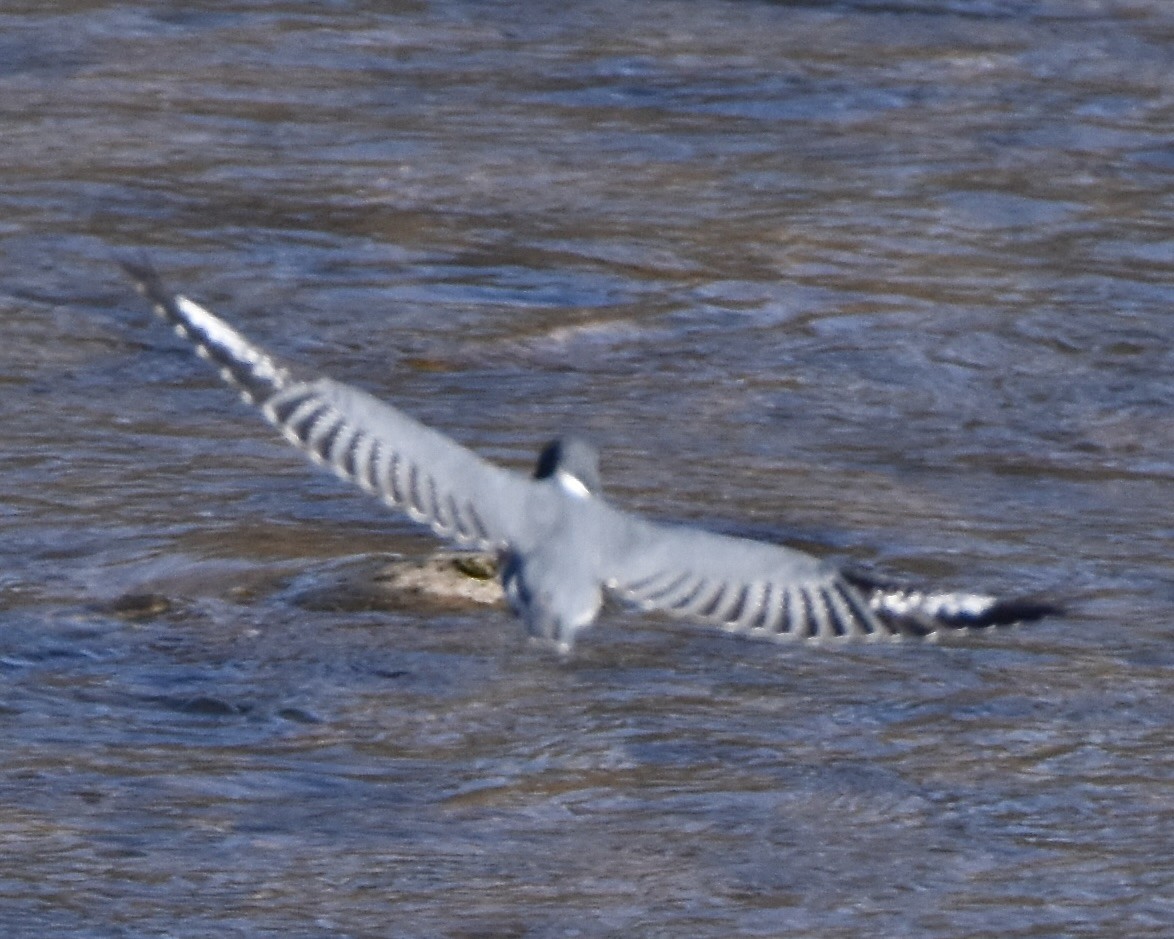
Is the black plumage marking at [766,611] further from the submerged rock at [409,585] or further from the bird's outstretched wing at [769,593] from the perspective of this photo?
the submerged rock at [409,585]

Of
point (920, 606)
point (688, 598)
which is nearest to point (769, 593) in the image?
point (688, 598)

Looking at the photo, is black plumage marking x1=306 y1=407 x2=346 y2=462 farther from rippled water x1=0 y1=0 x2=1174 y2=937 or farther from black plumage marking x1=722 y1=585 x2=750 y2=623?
black plumage marking x1=722 y1=585 x2=750 y2=623

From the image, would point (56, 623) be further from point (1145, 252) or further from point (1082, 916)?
point (1145, 252)

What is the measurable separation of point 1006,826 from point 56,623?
2.10m

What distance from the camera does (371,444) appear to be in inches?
192

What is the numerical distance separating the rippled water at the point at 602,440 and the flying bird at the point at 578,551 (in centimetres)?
48

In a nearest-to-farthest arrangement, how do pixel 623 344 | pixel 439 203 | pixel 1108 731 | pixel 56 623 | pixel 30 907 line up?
pixel 30 907 → pixel 1108 731 → pixel 56 623 → pixel 623 344 → pixel 439 203

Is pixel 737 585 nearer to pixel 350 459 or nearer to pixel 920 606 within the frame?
pixel 920 606

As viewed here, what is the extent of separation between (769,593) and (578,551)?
0.35 metres

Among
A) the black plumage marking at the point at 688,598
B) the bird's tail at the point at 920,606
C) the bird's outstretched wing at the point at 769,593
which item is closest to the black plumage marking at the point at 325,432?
the bird's outstretched wing at the point at 769,593

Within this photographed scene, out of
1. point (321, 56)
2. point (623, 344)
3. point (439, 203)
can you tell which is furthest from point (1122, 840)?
point (321, 56)

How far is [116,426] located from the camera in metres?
6.85

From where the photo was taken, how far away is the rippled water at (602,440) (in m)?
4.76

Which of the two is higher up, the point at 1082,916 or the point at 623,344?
the point at 623,344
